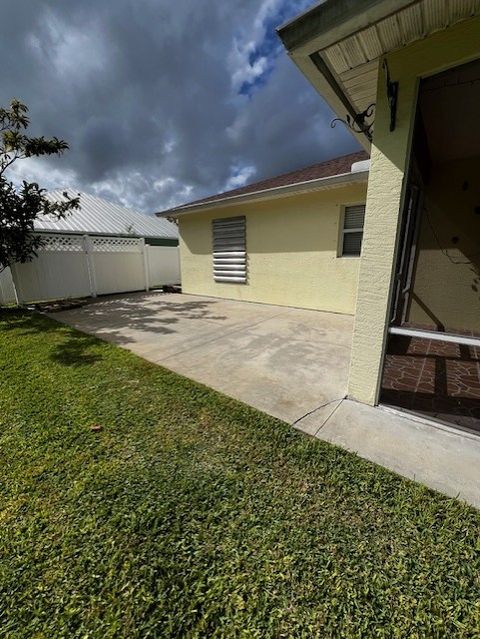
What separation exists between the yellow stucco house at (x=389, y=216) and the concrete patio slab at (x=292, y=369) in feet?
1.32

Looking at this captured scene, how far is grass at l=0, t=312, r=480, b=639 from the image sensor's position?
3.98 feet

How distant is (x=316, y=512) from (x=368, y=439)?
962 mm

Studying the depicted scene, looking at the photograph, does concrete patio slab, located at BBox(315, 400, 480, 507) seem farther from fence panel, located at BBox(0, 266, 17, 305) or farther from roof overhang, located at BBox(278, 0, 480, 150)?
fence panel, located at BBox(0, 266, 17, 305)

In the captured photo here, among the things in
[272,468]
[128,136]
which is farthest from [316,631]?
[128,136]

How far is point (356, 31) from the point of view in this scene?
187 cm

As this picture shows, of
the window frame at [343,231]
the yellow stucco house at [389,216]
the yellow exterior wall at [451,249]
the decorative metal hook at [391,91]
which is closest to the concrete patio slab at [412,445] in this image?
the yellow stucco house at [389,216]

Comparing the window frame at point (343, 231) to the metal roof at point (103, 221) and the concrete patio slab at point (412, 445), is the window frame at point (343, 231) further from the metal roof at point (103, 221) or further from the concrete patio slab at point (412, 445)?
the metal roof at point (103, 221)

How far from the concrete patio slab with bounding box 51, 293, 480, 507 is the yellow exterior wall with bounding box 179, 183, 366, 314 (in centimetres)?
53

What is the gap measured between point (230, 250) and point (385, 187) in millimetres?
6618

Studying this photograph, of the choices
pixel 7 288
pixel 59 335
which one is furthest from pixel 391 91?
pixel 7 288

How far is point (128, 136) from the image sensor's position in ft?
74.9

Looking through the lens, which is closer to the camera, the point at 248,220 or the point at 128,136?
the point at 248,220

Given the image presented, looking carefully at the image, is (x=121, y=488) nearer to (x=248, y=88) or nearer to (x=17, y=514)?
(x=17, y=514)

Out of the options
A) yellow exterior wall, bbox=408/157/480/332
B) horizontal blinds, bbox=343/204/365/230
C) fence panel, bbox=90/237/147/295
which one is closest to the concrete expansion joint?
yellow exterior wall, bbox=408/157/480/332
